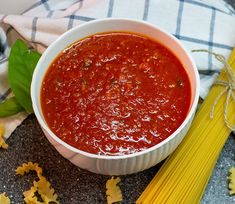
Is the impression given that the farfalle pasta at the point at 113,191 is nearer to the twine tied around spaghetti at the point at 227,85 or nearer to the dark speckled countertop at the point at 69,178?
the dark speckled countertop at the point at 69,178

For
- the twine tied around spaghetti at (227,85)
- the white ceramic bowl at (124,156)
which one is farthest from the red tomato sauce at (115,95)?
the twine tied around spaghetti at (227,85)

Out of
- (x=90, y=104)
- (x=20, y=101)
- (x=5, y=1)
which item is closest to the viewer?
(x=90, y=104)

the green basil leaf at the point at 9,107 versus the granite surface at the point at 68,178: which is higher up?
the green basil leaf at the point at 9,107

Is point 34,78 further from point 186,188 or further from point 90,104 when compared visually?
point 186,188

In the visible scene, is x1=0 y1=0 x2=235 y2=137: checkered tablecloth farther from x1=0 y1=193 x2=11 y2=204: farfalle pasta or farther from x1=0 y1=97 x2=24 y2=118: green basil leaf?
x1=0 y1=193 x2=11 y2=204: farfalle pasta

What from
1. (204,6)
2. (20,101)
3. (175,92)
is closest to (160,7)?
(204,6)

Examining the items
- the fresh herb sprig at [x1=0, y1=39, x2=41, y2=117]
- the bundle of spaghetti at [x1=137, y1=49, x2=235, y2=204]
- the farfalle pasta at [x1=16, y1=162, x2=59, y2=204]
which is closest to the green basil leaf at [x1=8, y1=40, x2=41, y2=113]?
the fresh herb sprig at [x1=0, y1=39, x2=41, y2=117]
